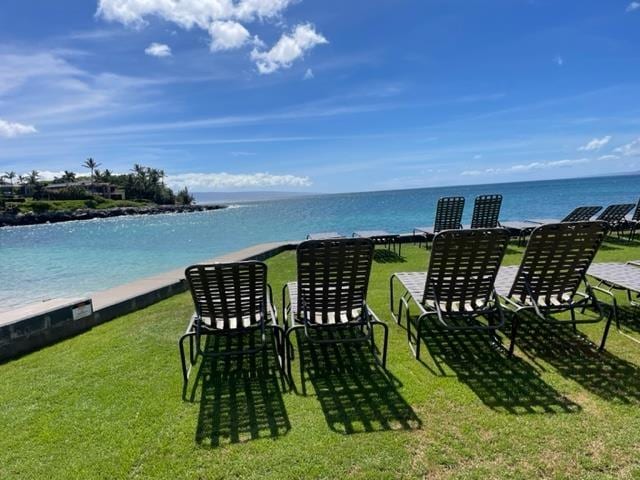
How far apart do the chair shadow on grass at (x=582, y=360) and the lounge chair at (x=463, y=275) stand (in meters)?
0.48

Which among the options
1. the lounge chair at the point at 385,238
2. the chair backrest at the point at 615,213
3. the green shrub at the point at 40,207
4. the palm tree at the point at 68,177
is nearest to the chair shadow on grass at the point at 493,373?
the lounge chair at the point at 385,238

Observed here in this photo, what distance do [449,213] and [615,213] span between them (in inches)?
171

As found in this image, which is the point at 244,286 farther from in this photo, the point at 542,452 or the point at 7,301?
the point at 7,301

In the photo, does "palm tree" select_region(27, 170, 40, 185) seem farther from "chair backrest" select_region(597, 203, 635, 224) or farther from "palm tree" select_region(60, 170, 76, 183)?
"chair backrest" select_region(597, 203, 635, 224)

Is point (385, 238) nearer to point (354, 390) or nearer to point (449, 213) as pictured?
point (449, 213)

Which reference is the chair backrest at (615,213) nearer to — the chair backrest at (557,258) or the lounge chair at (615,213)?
the lounge chair at (615,213)

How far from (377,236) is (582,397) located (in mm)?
7503

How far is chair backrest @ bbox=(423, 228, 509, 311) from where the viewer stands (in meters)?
3.50

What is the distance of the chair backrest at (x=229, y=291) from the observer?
10.9 ft

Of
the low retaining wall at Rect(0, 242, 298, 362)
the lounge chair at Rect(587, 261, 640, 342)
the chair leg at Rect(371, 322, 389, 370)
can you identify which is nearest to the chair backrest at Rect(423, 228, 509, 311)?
the chair leg at Rect(371, 322, 389, 370)

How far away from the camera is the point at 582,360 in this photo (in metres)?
3.60

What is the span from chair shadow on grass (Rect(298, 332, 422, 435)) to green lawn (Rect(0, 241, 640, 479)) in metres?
0.01

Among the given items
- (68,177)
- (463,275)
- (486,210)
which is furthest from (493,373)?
(68,177)

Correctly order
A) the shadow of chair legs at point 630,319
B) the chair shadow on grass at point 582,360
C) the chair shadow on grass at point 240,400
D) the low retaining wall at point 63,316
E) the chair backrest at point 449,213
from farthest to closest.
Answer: the chair backrest at point 449,213 → the low retaining wall at point 63,316 → the shadow of chair legs at point 630,319 → the chair shadow on grass at point 582,360 → the chair shadow on grass at point 240,400
